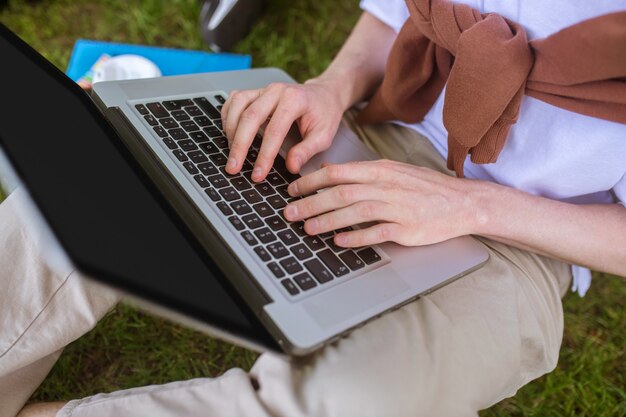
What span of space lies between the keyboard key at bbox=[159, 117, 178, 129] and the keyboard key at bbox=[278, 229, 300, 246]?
0.27 m

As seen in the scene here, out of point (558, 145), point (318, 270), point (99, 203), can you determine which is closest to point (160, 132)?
point (99, 203)

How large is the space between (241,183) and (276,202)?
0.20 feet

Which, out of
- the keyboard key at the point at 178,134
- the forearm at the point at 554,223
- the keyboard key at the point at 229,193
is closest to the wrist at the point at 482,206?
the forearm at the point at 554,223

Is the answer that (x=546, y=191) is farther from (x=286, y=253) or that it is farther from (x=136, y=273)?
(x=136, y=273)

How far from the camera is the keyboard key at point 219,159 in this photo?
2.72 ft

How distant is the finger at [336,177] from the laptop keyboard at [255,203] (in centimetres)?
3

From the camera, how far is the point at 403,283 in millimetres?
738

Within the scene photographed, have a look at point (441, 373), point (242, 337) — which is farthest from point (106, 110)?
point (441, 373)

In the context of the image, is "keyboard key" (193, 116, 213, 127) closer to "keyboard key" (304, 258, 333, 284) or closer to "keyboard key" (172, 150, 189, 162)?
"keyboard key" (172, 150, 189, 162)

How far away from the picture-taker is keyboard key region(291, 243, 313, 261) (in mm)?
723

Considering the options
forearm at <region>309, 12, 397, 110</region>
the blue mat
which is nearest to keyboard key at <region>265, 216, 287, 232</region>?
forearm at <region>309, 12, 397, 110</region>

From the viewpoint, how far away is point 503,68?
72cm

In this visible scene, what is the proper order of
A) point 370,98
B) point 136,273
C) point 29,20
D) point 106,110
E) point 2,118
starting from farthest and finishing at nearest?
point 29,20 < point 370,98 < point 106,110 < point 2,118 < point 136,273

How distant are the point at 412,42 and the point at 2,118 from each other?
627 mm
